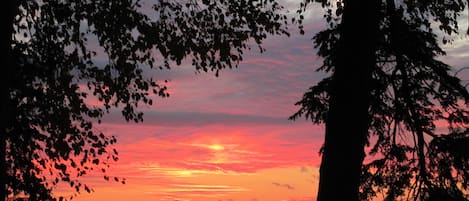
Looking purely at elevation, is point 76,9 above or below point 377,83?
above

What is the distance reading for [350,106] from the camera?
9578 mm

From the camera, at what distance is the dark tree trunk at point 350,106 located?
9.44m

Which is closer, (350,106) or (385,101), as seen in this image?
(350,106)

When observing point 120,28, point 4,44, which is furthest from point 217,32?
point 4,44

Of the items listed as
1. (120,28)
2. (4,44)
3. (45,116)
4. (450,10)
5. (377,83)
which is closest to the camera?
(4,44)

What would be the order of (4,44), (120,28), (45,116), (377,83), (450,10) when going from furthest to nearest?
(450,10)
(45,116)
(120,28)
(377,83)
(4,44)

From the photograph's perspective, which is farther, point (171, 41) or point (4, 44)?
point (171, 41)

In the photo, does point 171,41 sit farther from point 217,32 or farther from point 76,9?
point 76,9

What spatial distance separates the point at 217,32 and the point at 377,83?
4693 mm

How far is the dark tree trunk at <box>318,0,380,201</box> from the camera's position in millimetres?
9438

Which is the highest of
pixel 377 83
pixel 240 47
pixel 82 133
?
pixel 240 47

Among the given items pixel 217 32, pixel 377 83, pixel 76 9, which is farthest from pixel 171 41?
pixel 377 83

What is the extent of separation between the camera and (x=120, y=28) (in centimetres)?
1584

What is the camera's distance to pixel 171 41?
Answer: 16.7 metres
